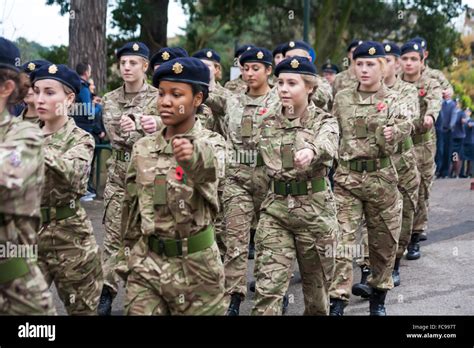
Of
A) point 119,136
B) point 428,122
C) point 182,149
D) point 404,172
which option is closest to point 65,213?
point 182,149

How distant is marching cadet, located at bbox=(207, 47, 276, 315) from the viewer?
841cm

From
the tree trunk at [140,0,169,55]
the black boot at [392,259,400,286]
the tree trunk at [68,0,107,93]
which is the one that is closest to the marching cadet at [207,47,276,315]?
the black boot at [392,259,400,286]

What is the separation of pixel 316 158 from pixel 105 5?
10054 mm

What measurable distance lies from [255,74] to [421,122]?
7.91 feet

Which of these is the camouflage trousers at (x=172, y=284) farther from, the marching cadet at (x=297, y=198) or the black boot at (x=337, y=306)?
the black boot at (x=337, y=306)

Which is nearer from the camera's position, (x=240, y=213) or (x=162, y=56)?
(x=162, y=56)

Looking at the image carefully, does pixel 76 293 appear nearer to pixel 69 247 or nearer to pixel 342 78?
pixel 69 247

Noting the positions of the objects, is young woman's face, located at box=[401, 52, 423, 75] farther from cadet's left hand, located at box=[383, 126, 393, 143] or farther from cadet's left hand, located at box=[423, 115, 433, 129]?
cadet's left hand, located at box=[383, 126, 393, 143]

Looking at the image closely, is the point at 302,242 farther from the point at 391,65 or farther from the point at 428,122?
the point at 428,122

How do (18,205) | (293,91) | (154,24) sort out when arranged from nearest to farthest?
(18,205), (293,91), (154,24)

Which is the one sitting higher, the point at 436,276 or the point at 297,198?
the point at 297,198

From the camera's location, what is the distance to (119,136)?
8516mm

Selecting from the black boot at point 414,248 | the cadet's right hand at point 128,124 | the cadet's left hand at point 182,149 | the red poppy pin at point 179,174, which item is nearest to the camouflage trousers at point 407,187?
the black boot at point 414,248
